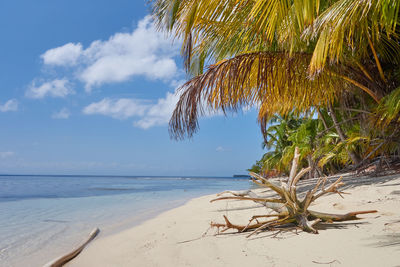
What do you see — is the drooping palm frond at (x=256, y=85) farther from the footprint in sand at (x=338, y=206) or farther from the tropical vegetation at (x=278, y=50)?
the footprint in sand at (x=338, y=206)

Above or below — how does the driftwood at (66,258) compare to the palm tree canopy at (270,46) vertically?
below

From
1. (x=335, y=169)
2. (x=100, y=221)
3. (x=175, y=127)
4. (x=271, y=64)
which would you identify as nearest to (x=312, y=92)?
(x=271, y=64)

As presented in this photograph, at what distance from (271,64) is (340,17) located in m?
1.29

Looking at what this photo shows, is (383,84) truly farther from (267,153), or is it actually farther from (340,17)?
(267,153)

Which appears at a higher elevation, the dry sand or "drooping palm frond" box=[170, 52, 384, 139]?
"drooping palm frond" box=[170, 52, 384, 139]

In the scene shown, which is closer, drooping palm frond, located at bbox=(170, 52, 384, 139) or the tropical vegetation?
the tropical vegetation

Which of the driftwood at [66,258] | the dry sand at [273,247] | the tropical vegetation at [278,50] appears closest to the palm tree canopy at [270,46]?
the tropical vegetation at [278,50]

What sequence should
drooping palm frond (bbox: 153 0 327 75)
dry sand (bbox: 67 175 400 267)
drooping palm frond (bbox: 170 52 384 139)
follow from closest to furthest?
dry sand (bbox: 67 175 400 267) < drooping palm frond (bbox: 153 0 327 75) < drooping palm frond (bbox: 170 52 384 139)

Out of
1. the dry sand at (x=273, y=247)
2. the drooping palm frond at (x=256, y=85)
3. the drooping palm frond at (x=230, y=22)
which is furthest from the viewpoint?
the drooping palm frond at (x=256, y=85)

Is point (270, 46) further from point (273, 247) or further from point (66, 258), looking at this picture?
point (66, 258)

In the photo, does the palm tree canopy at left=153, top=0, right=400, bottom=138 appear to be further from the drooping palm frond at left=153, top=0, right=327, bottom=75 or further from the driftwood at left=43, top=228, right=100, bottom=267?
the driftwood at left=43, top=228, right=100, bottom=267

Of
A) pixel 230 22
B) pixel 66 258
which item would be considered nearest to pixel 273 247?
pixel 66 258

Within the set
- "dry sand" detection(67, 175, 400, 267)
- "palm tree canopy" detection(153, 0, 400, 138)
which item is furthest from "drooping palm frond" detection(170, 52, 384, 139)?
"dry sand" detection(67, 175, 400, 267)

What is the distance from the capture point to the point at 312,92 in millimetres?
4656
